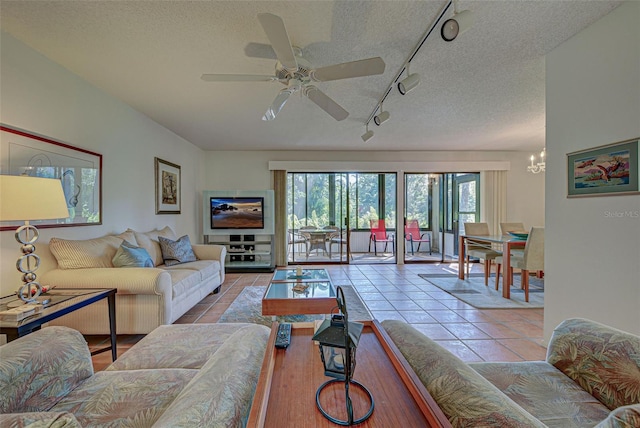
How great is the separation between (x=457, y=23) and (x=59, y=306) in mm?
3005

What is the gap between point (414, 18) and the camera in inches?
70.1

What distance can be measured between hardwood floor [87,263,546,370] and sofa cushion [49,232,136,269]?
74cm

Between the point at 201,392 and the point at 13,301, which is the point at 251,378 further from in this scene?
the point at 13,301

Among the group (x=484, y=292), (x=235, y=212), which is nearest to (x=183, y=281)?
(x=235, y=212)

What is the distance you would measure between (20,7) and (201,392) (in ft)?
8.35

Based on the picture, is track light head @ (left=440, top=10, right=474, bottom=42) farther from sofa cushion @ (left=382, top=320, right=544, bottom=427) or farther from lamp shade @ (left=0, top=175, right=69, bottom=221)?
lamp shade @ (left=0, top=175, right=69, bottom=221)

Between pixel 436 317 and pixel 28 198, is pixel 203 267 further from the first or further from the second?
pixel 436 317

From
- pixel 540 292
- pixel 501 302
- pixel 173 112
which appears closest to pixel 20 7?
pixel 173 112

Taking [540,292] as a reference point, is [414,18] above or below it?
above

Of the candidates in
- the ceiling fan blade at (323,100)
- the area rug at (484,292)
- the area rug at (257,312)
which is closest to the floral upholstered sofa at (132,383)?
the area rug at (257,312)

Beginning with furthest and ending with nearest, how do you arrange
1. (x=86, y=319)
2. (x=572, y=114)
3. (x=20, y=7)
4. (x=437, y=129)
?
(x=437, y=129) → (x=86, y=319) → (x=572, y=114) → (x=20, y=7)

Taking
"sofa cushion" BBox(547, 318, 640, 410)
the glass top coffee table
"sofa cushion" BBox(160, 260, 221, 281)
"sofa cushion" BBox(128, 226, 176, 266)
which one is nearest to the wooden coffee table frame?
"sofa cushion" BBox(547, 318, 640, 410)

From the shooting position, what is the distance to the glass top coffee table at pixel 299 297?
2.43 metres

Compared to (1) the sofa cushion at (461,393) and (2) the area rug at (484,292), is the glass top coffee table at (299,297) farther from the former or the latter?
(2) the area rug at (484,292)
